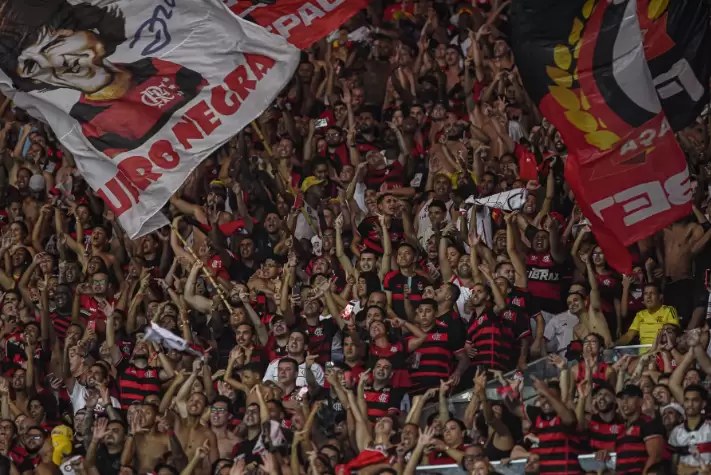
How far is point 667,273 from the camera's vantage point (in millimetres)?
15820

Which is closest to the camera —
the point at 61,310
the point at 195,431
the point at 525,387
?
the point at 525,387

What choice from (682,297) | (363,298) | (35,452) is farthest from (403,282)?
(35,452)

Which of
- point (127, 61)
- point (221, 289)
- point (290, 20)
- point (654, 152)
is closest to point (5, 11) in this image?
point (127, 61)

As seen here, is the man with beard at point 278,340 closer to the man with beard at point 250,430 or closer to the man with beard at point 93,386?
the man with beard at point 250,430

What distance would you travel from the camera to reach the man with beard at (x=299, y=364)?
1606cm

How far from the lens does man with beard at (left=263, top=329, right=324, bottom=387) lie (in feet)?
52.7

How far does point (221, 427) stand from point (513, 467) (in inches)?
118

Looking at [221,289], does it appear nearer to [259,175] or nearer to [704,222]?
[259,175]

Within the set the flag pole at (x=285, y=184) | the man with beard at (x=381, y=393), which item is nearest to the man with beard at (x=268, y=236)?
the flag pole at (x=285, y=184)

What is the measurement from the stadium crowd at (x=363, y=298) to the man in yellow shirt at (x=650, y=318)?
0.06 ft

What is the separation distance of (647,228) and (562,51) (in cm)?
144

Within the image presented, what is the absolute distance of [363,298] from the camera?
54.3 feet

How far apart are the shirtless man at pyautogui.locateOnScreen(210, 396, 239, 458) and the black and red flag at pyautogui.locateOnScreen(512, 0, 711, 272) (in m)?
3.66

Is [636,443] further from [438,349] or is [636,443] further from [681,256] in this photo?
[681,256]
